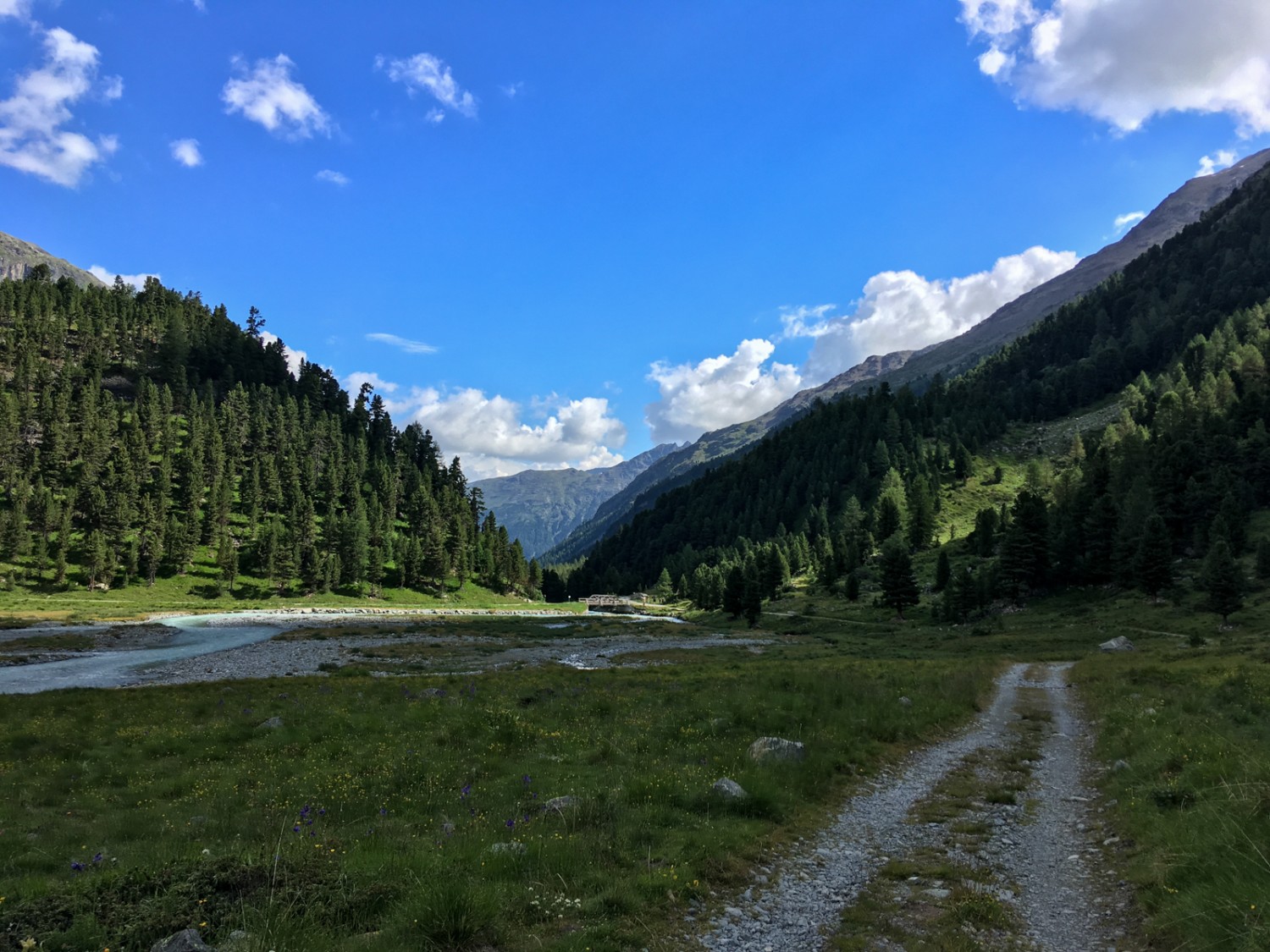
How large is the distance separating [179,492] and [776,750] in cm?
17487

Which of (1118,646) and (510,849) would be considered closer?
(510,849)

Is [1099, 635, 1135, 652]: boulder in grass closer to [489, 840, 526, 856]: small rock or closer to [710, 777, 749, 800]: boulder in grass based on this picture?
[710, 777, 749, 800]: boulder in grass

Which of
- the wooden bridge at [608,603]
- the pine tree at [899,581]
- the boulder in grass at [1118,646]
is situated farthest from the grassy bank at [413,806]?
the wooden bridge at [608,603]

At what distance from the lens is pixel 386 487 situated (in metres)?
188

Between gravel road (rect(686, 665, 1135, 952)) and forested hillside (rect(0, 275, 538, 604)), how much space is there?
144530mm

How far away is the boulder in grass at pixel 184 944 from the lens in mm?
6199

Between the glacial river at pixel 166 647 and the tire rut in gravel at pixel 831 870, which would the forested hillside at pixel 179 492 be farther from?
the tire rut in gravel at pixel 831 870

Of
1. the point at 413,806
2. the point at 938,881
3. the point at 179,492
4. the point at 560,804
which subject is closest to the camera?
the point at 938,881

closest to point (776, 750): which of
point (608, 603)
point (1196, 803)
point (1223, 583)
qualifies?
point (1196, 803)

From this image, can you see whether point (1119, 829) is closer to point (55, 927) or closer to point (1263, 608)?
point (55, 927)

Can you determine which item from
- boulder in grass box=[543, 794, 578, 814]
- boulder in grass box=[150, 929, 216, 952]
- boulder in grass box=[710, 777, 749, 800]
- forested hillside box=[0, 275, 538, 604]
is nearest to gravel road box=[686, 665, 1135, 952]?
boulder in grass box=[710, 777, 749, 800]

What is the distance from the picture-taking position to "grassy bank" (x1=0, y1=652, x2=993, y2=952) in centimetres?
771

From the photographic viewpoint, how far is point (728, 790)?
13.8 metres

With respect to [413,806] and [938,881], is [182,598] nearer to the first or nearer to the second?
[413,806]
